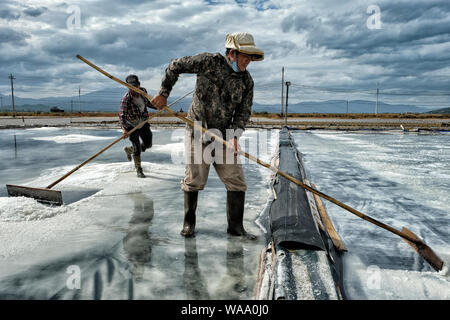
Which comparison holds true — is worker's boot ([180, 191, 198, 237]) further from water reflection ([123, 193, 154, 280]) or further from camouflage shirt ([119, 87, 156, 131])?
camouflage shirt ([119, 87, 156, 131])

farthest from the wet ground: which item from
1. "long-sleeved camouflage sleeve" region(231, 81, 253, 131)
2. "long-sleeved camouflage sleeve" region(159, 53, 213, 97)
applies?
"long-sleeved camouflage sleeve" region(159, 53, 213, 97)

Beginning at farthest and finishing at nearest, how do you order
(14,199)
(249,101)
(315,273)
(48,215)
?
(14,199), (48,215), (249,101), (315,273)

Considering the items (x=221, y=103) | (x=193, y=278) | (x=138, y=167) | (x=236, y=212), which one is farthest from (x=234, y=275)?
(x=138, y=167)

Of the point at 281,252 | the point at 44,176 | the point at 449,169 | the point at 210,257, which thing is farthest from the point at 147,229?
the point at 449,169

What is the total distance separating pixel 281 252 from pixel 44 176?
4274mm

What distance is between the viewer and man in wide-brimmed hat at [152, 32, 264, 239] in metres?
2.31

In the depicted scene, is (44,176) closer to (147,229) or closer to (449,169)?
(147,229)

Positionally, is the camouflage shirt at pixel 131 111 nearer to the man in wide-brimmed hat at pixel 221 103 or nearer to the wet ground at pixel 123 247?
the wet ground at pixel 123 247

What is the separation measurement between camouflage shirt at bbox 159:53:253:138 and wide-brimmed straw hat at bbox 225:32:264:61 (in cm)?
14

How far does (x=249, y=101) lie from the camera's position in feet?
8.41

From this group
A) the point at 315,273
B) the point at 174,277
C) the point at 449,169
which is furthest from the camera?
the point at 449,169

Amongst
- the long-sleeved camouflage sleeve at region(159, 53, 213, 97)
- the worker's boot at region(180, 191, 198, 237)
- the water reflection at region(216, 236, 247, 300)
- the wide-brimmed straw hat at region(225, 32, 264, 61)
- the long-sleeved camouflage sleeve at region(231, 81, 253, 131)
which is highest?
the wide-brimmed straw hat at region(225, 32, 264, 61)

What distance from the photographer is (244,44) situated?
226cm

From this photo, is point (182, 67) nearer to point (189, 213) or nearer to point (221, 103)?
point (221, 103)
